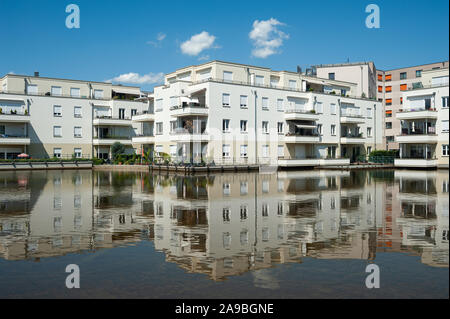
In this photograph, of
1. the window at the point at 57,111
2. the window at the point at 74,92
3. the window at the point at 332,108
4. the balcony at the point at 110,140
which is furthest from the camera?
the window at the point at 74,92

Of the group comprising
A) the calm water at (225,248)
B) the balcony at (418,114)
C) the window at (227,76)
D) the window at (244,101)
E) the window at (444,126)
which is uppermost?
the window at (227,76)

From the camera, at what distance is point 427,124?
50812 millimetres

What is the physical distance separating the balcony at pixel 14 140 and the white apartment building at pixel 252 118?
1631 cm

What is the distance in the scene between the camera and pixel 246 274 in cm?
786

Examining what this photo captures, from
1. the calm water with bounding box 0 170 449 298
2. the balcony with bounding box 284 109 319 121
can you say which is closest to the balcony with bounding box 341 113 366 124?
the balcony with bounding box 284 109 319 121

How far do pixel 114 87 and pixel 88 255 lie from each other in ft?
195

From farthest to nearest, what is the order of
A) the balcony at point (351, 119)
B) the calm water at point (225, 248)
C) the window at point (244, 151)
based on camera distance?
1. the balcony at point (351, 119)
2. the window at point (244, 151)
3. the calm water at point (225, 248)

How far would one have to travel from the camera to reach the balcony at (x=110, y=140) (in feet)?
195

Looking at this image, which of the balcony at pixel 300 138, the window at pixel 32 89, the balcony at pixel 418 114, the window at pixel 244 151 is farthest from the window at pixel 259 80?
the window at pixel 32 89

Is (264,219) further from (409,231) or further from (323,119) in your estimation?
(323,119)

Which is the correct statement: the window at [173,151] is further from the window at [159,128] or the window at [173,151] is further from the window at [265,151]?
the window at [265,151]

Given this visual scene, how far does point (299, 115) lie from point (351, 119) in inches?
442

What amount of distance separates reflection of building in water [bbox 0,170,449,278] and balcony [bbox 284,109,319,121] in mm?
32033

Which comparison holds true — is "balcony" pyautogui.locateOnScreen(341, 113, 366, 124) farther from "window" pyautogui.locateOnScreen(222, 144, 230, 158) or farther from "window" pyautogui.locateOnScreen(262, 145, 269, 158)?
"window" pyautogui.locateOnScreen(222, 144, 230, 158)
